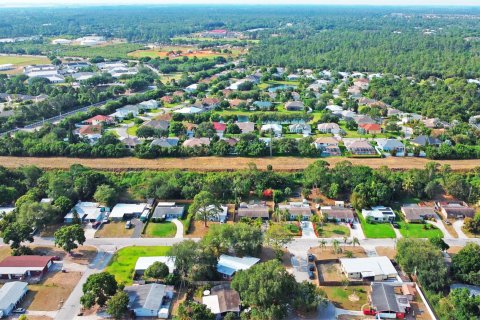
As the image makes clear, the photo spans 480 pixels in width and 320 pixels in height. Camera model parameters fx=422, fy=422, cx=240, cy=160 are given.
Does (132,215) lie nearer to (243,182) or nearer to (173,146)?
(243,182)

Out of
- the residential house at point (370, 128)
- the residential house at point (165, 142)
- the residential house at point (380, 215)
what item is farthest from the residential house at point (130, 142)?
the residential house at point (370, 128)

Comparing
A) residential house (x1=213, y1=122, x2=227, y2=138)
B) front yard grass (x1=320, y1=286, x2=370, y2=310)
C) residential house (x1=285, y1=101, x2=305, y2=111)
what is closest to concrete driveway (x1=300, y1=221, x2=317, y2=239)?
front yard grass (x1=320, y1=286, x2=370, y2=310)

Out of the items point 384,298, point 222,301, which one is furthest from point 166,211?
point 384,298

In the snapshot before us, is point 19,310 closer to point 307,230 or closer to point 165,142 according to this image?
Result: point 307,230

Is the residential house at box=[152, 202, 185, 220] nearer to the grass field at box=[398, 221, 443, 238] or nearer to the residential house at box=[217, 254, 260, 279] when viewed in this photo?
the residential house at box=[217, 254, 260, 279]

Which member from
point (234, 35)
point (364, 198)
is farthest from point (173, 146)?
point (234, 35)

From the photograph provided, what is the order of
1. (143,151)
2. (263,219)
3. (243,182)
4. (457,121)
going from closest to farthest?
(263,219), (243,182), (143,151), (457,121)
